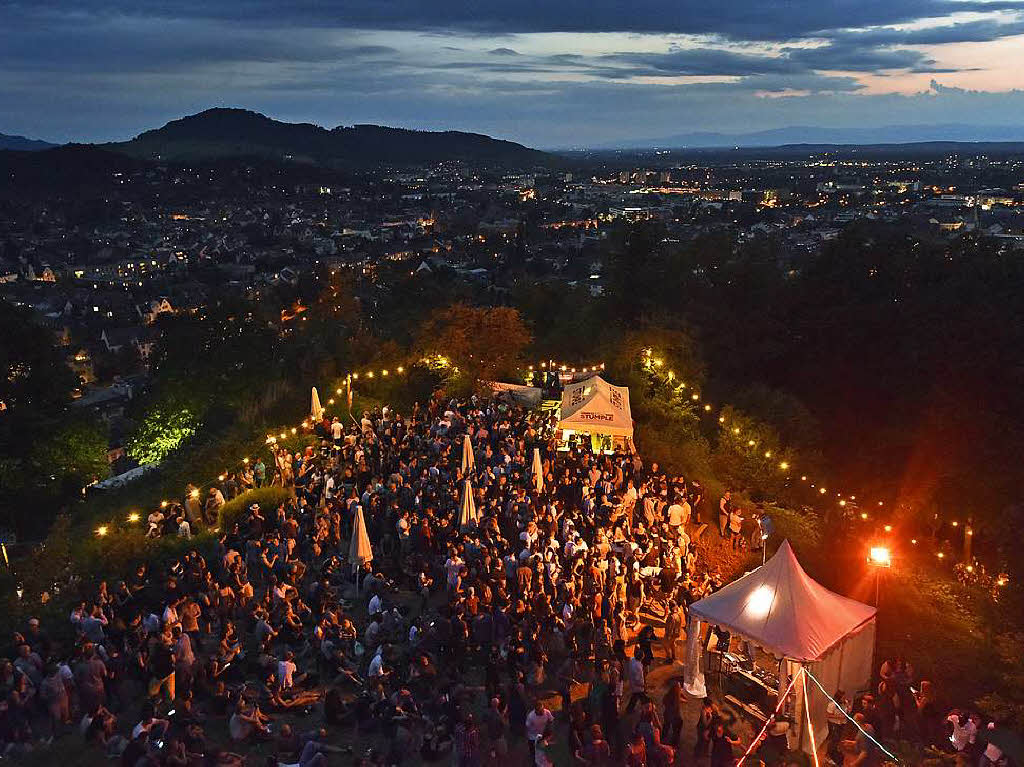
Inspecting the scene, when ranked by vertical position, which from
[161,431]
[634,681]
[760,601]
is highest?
[760,601]

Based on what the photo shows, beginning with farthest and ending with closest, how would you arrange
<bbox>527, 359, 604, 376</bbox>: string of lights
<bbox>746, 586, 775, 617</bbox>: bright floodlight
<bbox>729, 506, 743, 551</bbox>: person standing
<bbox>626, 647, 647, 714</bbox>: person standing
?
1. <bbox>527, 359, 604, 376</bbox>: string of lights
2. <bbox>729, 506, 743, 551</bbox>: person standing
3. <bbox>746, 586, 775, 617</bbox>: bright floodlight
4. <bbox>626, 647, 647, 714</bbox>: person standing

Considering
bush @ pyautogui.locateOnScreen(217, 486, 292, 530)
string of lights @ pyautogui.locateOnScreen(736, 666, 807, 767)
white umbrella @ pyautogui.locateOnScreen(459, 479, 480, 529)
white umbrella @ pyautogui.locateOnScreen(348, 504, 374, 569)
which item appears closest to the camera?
string of lights @ pyautogui.locateOnScreen(736, 666, 807, 767)

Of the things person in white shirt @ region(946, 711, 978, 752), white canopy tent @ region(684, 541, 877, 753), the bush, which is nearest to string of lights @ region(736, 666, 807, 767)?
white canopy tent @ region(684, 541, 877, 753)

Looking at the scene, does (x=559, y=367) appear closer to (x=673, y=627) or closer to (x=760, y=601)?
(x=673, y=627)

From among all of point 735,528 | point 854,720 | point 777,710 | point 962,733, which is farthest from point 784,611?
point 735,528

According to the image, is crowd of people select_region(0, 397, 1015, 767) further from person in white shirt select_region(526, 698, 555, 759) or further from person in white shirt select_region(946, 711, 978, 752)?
person in white shirt select_region(946, 711, 978, 752)

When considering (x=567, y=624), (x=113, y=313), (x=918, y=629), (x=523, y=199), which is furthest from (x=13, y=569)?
(x=523, y=199)
